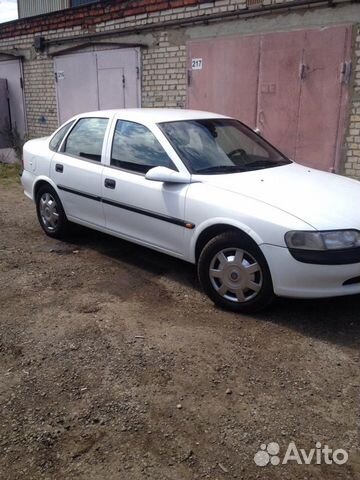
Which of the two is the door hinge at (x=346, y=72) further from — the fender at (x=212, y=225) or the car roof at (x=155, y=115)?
the fender at (x=212, y=225)

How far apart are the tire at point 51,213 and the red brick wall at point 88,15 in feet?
14.2

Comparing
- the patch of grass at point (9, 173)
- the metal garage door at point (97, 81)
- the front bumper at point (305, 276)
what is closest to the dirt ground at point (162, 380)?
the front bumper at point (305, 276)

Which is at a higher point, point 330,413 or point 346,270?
point 346,270

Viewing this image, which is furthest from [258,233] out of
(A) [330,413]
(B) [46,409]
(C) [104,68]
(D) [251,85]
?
(C) [104,68]

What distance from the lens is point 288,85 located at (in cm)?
688

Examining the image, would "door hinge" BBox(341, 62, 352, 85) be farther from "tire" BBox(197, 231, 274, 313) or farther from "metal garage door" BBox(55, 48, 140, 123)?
"metal garage door" BBox(55, 48, 140, 123)

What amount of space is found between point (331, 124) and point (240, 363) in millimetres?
4577

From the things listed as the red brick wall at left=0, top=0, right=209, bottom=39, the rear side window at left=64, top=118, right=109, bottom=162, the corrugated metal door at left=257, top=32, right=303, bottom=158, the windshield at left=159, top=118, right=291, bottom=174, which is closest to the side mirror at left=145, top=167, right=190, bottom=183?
the windshield at left=159, top=118, right=291, bottom=174

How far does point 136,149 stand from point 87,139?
0.84m

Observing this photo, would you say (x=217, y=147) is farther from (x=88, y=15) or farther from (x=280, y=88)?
(x=88, y=15)

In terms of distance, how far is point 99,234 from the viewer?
589cm

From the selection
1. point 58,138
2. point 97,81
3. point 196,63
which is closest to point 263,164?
point 58,138

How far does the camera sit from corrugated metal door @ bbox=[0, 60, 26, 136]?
1189 cm

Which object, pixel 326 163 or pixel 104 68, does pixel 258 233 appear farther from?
pixel 104 68
